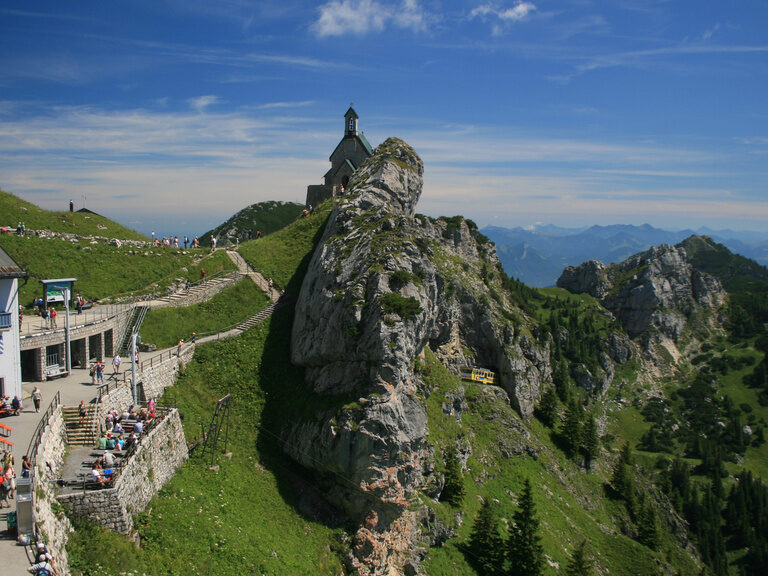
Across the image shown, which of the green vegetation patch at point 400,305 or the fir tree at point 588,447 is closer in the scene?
the green vegetation patch at point 400,305

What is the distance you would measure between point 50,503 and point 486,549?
34359mm

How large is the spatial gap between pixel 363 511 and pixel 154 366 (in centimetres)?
1841

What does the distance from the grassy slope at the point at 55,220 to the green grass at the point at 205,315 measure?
19.9 meters

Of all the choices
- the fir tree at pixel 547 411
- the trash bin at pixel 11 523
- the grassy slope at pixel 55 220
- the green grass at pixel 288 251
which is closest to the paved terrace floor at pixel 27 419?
the trash bin at pixel 11 523

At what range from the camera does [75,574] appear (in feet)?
61.8

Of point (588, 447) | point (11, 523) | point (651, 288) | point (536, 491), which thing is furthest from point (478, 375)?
point (651, 288)

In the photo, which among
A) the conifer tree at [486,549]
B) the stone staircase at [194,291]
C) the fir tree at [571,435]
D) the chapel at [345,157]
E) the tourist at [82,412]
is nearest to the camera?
the tourist at [82,412]

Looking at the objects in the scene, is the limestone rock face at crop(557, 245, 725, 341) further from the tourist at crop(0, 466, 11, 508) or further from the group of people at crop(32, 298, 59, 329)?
the tourist at crop(0, 466, 11, 508)

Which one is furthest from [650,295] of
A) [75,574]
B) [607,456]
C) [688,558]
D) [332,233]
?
[75,574]

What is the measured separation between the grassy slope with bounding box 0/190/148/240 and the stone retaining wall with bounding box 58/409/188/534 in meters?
35.9

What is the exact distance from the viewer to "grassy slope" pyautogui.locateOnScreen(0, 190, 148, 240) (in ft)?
177

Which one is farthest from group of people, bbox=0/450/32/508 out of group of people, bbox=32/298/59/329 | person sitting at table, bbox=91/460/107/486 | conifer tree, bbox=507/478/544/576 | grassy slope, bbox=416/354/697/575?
conifer tree, bbox=507/478/544/576

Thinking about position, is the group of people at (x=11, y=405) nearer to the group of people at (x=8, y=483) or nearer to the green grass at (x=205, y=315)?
the group of people at (x=8, y=483)

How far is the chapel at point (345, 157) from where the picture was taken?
81.1 m
